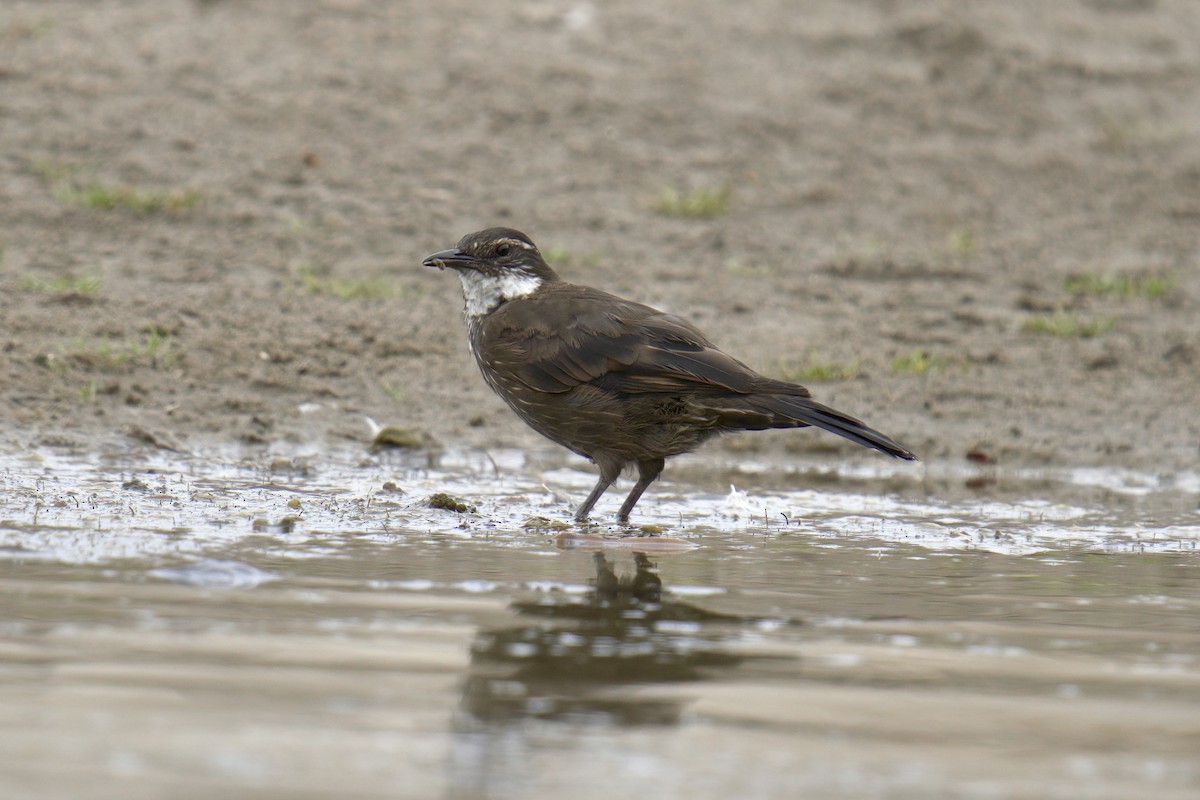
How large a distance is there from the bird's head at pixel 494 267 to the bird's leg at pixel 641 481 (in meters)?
1.01

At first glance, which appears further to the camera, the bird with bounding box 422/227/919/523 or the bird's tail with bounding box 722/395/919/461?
the bird with bounding box 422/227/919/523

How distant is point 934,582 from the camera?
528 cm

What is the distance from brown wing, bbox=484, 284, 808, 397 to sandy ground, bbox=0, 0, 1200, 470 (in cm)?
143

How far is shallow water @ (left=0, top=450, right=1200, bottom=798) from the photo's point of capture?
10.4ft

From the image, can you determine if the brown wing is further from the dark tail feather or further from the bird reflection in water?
the bird reflection in water

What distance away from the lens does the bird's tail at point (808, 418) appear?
5.91 metres

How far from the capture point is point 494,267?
7227 mm

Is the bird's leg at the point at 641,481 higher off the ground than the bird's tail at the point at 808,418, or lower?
lower

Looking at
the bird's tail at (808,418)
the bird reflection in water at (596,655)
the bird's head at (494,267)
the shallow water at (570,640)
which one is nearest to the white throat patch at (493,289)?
the bird's head at (494,267)

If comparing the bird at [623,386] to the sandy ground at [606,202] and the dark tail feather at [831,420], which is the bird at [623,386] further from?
the sandy ground at [606,202]

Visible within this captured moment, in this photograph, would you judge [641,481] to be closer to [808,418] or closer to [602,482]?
[602,482]

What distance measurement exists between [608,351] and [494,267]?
1032mm

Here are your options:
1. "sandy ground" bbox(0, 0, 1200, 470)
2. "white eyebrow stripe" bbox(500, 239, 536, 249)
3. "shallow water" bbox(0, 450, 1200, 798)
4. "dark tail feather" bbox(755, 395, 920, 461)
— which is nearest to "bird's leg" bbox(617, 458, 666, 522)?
"shallow water" bbox(0, 450, 1200, 798)

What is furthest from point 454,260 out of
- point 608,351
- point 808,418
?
point 808,418
